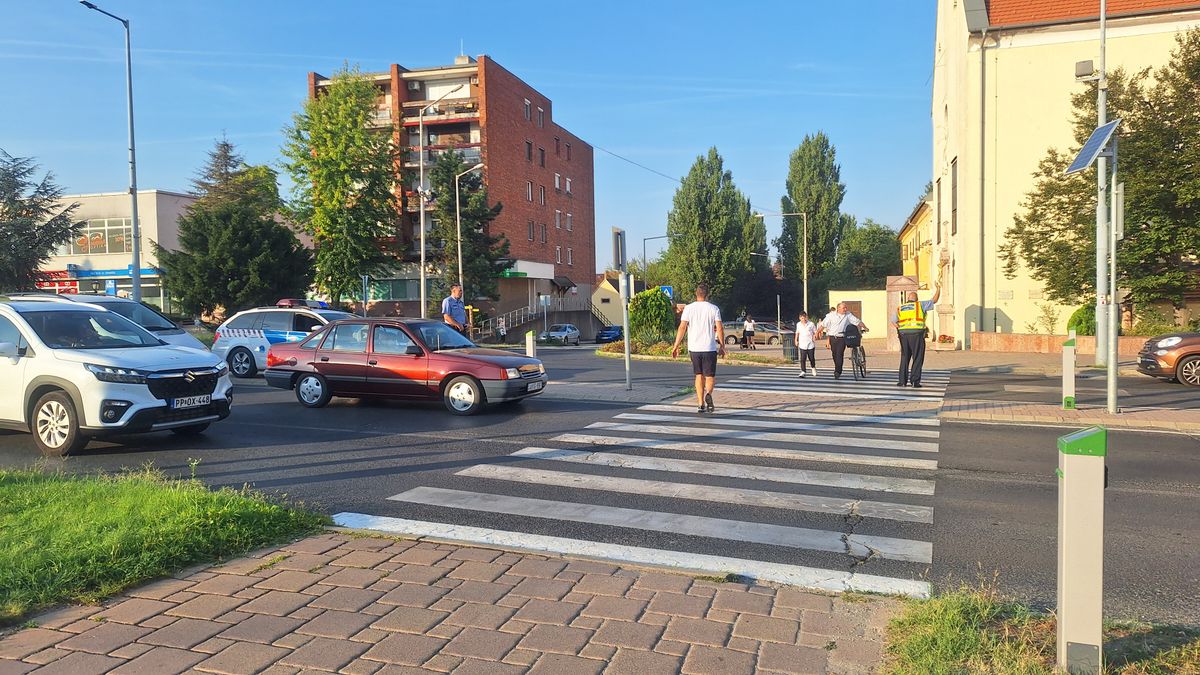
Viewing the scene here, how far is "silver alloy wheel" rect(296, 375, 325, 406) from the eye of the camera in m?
12.3

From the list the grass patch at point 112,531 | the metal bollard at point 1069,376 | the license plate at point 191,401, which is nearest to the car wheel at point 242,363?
the license plate at point 191,401

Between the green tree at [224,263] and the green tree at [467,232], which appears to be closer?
the green tree at [224,263]

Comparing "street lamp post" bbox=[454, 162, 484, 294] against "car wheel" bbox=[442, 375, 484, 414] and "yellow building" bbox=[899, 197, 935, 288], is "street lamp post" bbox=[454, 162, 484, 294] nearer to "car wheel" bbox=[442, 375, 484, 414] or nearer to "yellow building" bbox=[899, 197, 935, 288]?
"yellow building" bbox=[899, 197, 935, 288]

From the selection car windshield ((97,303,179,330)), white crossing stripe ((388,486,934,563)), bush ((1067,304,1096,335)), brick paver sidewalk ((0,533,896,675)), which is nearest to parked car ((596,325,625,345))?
bush ((1067,304,1096,335))

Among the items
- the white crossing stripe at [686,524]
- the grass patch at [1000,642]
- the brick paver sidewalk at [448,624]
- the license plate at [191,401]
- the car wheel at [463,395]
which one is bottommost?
the white crossing stripe at [686,524]

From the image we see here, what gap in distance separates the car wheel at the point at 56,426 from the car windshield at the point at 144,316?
6.63m

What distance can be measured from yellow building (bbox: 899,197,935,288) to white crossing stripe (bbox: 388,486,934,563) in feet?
120

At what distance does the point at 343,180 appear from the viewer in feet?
165

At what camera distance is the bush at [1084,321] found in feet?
82.6

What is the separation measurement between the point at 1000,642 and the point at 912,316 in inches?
484

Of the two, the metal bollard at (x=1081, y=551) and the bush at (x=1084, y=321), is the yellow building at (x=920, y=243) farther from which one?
the metal bollard at (x=1081, y=551)

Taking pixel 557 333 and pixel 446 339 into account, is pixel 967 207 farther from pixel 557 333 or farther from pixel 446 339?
pixel 557 333

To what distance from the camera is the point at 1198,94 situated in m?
23.0

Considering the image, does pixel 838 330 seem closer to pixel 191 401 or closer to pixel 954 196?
pixel 191 401
